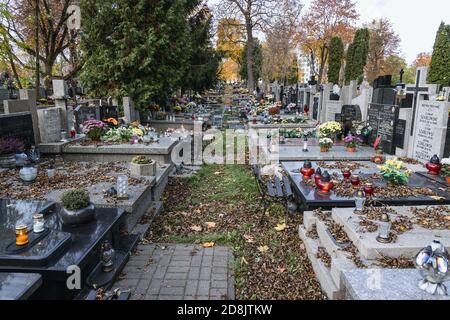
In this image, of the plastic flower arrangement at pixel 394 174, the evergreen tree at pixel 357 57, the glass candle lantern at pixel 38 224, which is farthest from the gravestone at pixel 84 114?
the evergreen tree at pixel 357 57

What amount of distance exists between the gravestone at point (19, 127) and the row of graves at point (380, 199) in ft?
22.2

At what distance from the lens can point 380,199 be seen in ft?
20.2

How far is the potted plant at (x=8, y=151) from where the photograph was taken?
8367 millimetres

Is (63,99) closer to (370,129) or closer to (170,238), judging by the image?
(170,238)

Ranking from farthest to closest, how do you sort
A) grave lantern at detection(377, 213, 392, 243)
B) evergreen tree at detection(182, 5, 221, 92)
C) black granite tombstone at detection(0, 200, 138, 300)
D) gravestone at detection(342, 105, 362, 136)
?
evergreen tree at detection(182, 5, 221, 92) < gravestone at detection(342, 105, 362, 136) < grave lantern at detection(377, 213, 392, 243) < black granite tombstone at detection(0, 200, 138, 300)

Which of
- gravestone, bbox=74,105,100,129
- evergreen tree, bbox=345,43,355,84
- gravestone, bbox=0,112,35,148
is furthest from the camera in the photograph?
evergreen tree, bbox=345,43,355,84

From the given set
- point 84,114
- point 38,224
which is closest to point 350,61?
point 84,114

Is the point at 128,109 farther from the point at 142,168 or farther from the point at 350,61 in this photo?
the point at 350,61

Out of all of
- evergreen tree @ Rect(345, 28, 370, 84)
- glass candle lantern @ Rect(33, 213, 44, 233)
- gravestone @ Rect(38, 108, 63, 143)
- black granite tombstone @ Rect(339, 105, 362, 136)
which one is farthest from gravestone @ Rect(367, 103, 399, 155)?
evergreen tree @ Rect(345, 28, 370, 84)

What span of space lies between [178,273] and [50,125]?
7601 mm

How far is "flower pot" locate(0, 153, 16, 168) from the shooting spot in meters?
8.38

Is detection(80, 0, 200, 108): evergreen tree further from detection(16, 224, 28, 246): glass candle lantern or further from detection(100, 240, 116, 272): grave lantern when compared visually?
detection(16, 224, 28, 246): glass candle lantern

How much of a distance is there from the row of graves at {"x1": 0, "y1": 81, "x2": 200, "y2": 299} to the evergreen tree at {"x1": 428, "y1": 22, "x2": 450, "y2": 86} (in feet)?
76.6

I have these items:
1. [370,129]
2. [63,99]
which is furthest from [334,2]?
[63,99]
